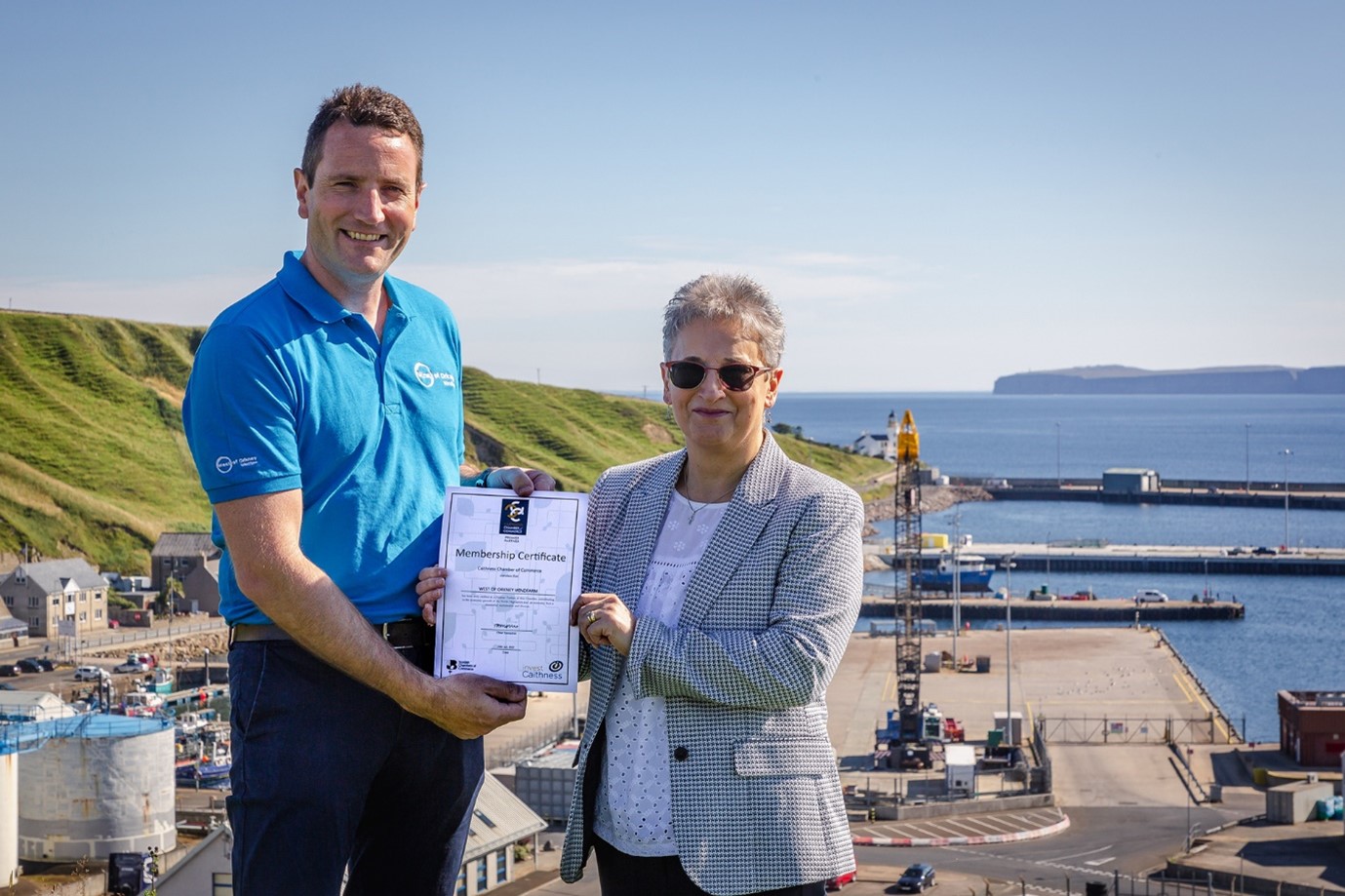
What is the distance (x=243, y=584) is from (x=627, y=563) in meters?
0.98

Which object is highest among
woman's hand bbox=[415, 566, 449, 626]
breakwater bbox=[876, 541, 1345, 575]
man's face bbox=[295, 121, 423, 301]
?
man's face bbox=[295, 121, 423, 301]

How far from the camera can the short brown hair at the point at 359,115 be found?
3.23 m

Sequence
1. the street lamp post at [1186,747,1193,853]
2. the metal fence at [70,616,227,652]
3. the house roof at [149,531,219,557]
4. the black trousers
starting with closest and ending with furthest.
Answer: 1. the black trousers
2. the street lamp post at [1186,747,1193,853]
3. the metal fence at [70,616,227,652]
4. the house roof at [149,531,219,557]

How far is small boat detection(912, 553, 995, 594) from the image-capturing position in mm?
79875

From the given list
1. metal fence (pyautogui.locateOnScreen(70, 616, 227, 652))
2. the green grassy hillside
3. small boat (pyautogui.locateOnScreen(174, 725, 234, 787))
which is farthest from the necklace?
metal fence (pyautogui.locateOnScreen(70, 616, 227, 652))

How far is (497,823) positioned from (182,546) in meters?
43.6

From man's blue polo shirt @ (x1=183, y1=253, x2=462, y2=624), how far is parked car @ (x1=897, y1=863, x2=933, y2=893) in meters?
22.3

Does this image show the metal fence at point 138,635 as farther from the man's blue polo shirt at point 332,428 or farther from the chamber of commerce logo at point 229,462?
the chamber of commerce logo at point 229,462

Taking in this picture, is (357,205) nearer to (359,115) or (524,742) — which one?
(359,115)

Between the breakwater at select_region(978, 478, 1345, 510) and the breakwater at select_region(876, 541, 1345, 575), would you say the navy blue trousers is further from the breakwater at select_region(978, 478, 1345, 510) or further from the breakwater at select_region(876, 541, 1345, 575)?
the breakwater at select_region(978, 478, 1345, 510)

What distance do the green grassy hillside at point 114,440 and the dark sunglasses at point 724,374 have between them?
157 feet

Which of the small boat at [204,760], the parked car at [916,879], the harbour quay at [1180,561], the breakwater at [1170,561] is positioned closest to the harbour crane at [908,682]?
the parked car at [916,879]

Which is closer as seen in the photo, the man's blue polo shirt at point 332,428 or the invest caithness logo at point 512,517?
the man's blue polo shirt at point 332,428

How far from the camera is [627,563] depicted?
3.66m
